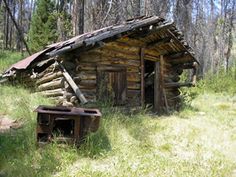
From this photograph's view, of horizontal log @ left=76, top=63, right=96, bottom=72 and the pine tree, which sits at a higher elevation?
the pine tree

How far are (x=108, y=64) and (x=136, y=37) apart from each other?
59.8 inches

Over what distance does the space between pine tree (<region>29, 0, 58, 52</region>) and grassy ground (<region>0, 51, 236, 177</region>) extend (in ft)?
45.5

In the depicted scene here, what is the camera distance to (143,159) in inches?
227

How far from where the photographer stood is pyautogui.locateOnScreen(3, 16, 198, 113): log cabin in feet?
29.6

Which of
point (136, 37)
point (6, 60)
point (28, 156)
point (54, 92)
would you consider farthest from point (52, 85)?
point (6, 60)

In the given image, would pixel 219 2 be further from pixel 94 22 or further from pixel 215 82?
pixel 94 22

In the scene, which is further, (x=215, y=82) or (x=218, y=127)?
(x=215, y=82)

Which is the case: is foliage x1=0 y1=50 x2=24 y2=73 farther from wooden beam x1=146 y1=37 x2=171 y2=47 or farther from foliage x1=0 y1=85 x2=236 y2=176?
foliage x1=0 y1=85 x2=236 y2=176


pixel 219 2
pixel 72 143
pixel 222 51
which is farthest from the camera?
pixel 222 51

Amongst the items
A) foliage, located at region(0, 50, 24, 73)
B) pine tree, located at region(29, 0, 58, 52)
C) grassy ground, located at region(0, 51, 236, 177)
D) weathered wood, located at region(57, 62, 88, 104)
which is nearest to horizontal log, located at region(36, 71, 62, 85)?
weathered wood, located at region(57, 62, 88, 104)

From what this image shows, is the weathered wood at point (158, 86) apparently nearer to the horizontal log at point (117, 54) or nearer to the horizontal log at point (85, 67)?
the horizontal log at point (117, 54)

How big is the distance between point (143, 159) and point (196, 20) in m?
22.2

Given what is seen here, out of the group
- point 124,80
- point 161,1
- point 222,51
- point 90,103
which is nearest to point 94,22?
point 161,1

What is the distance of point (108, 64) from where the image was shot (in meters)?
10.0
